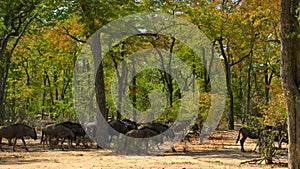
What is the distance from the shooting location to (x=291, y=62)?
33.3ft

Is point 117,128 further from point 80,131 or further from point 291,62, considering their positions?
point 291,62

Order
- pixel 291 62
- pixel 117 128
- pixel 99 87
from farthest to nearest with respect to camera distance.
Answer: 1. pixel 99 87
2. pixel 117 128
3. pixel 291 62

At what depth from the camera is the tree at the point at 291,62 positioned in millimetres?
10109

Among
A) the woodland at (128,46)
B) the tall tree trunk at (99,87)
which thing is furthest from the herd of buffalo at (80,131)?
the woodland at (128,46)

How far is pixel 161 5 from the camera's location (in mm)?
29844

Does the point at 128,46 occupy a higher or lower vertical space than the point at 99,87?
higher

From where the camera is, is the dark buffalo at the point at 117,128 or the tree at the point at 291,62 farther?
the dark buffalo at the point at 117,128

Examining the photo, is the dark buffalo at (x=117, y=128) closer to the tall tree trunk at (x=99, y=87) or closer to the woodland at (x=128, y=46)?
the tall tree trunk at (x=99, y=87)

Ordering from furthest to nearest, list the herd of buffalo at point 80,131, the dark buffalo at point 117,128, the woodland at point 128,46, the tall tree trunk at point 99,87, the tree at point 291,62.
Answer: the tall tree trunk at point 99,87
the dark buffalo at point 117,128
the woodland at point 128,46
the herd of buffalo at point 80,131
the tree at point 291,62

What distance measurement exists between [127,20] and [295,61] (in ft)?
54.5

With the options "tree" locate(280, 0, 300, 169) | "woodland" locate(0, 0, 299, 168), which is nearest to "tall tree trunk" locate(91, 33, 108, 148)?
"woodland" locate(0, 0, 299, 168)

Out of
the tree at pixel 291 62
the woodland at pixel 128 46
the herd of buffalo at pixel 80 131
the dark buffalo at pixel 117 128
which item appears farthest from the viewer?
the dark buffalo at pixel 117 128

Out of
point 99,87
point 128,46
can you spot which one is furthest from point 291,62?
point 128,46

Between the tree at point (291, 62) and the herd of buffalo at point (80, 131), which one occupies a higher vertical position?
the tree at point (291, 62)
